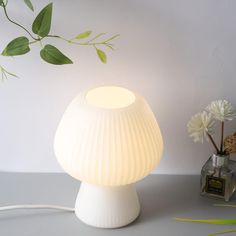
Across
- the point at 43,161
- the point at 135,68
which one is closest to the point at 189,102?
the point at 135,68

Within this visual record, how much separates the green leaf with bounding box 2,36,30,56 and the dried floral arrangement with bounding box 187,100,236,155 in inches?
15.2

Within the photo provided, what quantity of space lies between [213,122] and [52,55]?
1.22 ft

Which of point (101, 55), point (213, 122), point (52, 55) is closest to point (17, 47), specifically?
point (52, 55)

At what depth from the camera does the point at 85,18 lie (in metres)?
0.94

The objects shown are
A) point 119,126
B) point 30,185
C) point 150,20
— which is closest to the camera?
point 119,126

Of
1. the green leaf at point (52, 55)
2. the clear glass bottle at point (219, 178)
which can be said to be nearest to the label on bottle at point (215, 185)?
the clear glass bottle at point (219, 178)

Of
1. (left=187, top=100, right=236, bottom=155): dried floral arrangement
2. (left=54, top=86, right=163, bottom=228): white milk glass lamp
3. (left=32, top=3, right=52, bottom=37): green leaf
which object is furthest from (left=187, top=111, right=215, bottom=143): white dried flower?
(left=32, top=3, right=52, bottom=37): green leaf

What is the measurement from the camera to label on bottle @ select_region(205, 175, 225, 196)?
38.3 inches

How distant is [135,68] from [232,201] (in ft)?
1.22

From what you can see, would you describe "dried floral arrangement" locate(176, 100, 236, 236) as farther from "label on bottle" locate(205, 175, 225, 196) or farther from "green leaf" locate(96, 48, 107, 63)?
"green leaf" locate(96, 48, 107, 63)

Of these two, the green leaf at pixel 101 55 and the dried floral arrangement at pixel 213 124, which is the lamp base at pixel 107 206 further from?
the green leaf at pixel 101 55

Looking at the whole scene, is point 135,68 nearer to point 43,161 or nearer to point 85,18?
point 85,18

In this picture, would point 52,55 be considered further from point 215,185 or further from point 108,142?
point 215,185

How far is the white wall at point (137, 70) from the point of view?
36.6 inches
